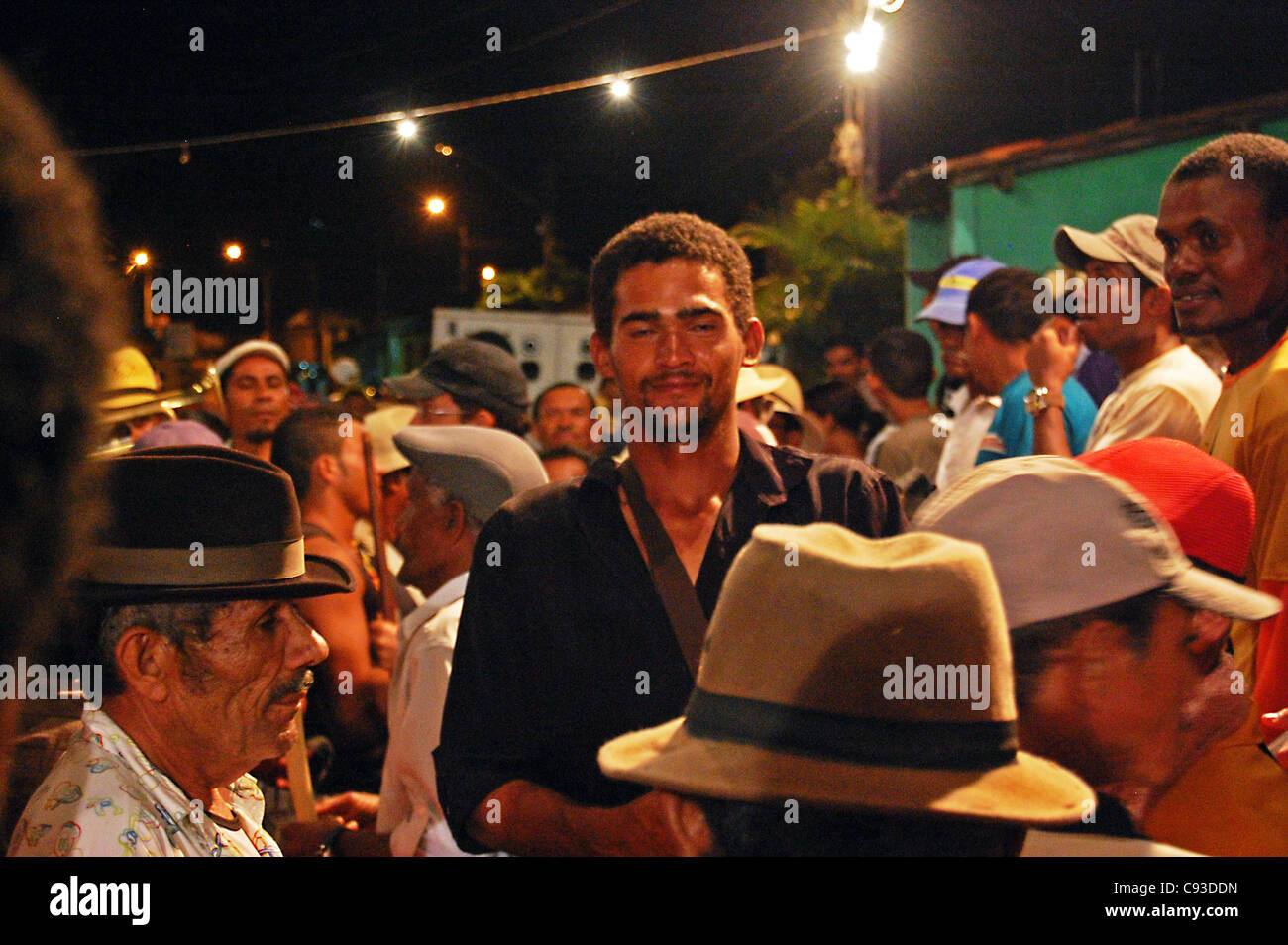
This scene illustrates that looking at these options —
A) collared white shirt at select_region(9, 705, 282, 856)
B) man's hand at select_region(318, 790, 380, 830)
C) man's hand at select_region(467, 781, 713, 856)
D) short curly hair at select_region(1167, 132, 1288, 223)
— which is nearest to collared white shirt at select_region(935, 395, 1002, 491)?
short curly hair at select_region(1167, 132, 1288, 223)

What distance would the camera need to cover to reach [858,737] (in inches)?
55.7

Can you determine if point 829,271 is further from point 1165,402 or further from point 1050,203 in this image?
point 1165,402

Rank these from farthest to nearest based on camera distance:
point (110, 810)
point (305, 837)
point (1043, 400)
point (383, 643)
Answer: point (1043, 400), point (383, 643), point (305, 837), point (110, 810)

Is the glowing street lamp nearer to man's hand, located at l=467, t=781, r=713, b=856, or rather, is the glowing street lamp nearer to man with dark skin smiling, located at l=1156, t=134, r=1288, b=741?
man with dark skin smiling, located at l=1156, t=134, r=1288, b=741

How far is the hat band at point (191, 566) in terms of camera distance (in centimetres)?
Answer: 211

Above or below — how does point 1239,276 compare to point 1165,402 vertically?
above

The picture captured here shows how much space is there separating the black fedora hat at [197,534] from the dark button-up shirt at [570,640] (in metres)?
0.36

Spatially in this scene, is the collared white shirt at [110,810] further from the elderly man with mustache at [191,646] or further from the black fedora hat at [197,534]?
the black fedora hat at [197,534]

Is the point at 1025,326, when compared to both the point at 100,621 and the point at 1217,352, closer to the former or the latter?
the point at 1217,352

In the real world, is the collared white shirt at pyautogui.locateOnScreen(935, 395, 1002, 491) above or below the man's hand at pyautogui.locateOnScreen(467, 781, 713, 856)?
above

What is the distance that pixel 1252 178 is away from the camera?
310 centimetres

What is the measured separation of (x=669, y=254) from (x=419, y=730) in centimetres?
139

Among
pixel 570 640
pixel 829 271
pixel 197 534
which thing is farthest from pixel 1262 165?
pixel 829 271

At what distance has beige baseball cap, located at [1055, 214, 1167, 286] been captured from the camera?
407cm
